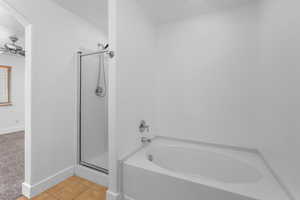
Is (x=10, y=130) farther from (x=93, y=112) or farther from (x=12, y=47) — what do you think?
(x=93, y=112)

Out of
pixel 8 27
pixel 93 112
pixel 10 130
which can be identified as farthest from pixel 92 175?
pixel 10 130

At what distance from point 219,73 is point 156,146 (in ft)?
4.60

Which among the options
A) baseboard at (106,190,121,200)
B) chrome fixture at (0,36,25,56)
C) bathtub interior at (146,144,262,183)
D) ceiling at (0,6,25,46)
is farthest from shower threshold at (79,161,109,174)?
chrome fixture at (0,36,25,56)

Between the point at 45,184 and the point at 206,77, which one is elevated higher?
the point at 206,77

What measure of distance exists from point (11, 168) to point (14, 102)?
2.99 meters

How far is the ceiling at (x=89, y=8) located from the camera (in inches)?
→ 69.7

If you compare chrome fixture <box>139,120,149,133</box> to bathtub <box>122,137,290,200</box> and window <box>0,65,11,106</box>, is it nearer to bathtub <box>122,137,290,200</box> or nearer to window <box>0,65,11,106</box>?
bathtub <box>122,137,290,200</box>

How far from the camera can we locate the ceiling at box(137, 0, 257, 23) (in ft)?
5.45

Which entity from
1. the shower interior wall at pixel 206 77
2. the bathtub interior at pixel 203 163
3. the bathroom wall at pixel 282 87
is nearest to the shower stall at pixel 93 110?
the shower interior wall at pixel 206 77

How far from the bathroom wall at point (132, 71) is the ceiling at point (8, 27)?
223cm

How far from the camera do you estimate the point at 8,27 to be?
8.76 ft

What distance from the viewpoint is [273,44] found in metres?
1.24

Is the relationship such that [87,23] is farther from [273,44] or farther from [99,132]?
[273,44]

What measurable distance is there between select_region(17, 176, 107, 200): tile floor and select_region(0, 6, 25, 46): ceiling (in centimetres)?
284
